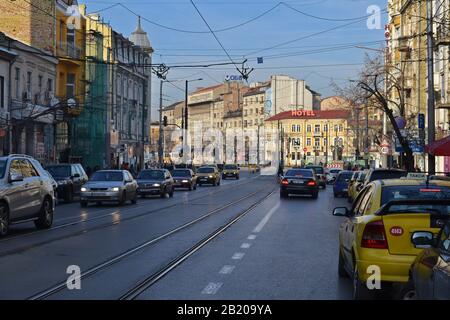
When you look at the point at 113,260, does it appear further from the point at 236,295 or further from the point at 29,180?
the point at 29,180

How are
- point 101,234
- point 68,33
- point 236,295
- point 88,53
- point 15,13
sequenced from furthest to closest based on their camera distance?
point 88,53, point 68,33, point 15,13, point 101,234, point 236,295

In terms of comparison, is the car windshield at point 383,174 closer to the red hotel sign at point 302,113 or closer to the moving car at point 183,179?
the moving car at point 183,179

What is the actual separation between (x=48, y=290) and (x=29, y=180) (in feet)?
27.8

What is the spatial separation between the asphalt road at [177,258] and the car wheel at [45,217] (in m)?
0.25

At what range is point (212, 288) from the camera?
9891 millimetres

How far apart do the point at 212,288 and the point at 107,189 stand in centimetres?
1977

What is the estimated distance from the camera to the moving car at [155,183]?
121ft

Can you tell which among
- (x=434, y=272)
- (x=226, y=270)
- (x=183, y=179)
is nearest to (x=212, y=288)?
(x=226, y=270)

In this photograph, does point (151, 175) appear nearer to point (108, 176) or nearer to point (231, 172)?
point (108, 176)

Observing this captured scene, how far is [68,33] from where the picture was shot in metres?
50.7

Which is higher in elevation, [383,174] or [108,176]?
[383,174]

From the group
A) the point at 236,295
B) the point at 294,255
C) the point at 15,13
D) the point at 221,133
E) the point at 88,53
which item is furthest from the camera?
the point at 221,133

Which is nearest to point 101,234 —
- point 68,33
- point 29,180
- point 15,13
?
point 29,180

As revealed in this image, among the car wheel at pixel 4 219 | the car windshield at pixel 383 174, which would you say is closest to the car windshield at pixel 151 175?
the car windshield at pixel 383 174
